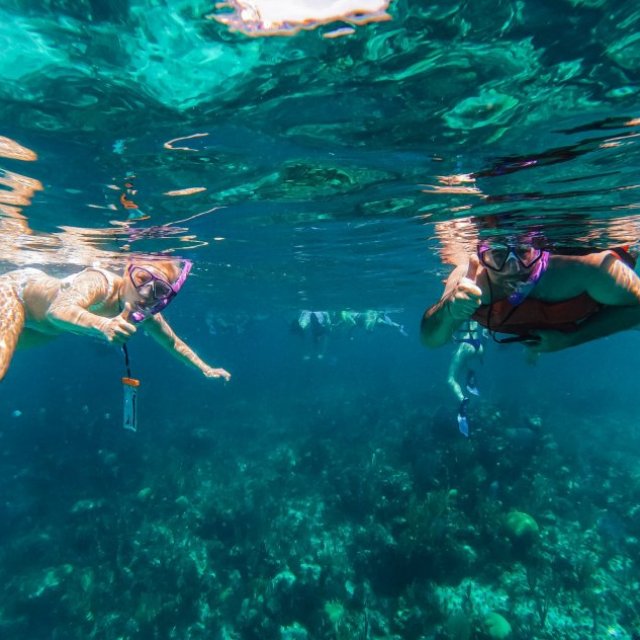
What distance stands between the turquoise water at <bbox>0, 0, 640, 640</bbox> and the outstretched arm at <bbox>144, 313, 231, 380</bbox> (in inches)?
133

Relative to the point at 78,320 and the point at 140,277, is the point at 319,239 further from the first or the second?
the point at 78,320

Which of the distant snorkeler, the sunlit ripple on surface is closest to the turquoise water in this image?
the sunlit ripple on surface

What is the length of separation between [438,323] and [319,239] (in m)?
12.8

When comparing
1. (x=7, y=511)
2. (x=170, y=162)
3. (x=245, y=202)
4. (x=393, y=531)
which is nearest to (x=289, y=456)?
(x=393, y=531)

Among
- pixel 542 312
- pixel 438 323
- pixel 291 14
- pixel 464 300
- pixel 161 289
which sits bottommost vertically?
pixel 542 312

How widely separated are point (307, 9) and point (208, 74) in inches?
71.0

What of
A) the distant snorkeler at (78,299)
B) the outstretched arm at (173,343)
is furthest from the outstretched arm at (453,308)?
the outstretched arm at (173,343)

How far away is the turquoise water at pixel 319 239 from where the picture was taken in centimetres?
515

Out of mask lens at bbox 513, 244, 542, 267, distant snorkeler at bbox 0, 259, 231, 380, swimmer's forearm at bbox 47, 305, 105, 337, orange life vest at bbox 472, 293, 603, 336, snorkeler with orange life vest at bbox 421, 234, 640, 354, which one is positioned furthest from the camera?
distant snorkeler at bbox 0, 259, 231, 380

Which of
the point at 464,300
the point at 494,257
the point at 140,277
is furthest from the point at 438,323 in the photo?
the point at 140,277

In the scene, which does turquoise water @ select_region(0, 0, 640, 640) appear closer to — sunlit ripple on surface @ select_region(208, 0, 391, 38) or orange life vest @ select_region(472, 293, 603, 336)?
sunlit ripple on surface @ select_region(208, 0, 391, 38)

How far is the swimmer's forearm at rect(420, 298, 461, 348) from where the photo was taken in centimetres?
347

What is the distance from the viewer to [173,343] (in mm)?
7797

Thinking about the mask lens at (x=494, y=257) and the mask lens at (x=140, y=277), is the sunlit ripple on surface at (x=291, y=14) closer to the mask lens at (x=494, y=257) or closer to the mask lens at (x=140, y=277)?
the mask lens at (x=494, y=257)
